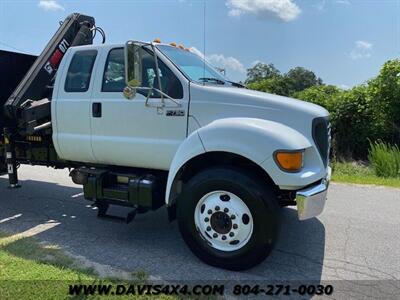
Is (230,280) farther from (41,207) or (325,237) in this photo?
(41,207)

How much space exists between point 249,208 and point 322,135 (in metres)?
1.18

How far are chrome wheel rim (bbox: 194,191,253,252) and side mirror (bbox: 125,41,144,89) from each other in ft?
4.55

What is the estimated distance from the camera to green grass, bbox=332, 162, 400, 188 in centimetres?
858

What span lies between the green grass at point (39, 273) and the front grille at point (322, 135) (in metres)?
2.17

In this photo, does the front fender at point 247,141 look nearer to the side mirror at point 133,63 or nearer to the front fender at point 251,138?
the front fender at point 251,138

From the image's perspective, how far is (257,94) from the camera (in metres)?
4.39

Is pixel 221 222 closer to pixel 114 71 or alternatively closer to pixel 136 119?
pixel 136 119

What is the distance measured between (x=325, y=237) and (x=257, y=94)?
2024mm

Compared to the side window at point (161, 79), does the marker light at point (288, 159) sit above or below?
below

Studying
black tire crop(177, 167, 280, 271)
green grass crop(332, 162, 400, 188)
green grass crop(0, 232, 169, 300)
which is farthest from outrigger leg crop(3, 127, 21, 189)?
green grass crop(332, 162, 400, 188)

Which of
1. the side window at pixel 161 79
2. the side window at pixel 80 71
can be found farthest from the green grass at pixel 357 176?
the side window at pixel 80 71

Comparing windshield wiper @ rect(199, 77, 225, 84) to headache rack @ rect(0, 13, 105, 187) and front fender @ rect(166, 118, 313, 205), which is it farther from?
headache rack @ rect(0, 13, 105, 187)

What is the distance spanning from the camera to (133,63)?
4.20 m

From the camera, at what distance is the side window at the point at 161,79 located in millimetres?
4477
